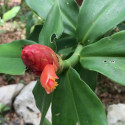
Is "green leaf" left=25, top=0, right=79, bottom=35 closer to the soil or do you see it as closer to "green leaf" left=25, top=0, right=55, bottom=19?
"green leaf" left=25, top=0, right=55, bottom=19

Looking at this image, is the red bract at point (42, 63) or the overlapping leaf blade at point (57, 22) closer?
the red bract at point (42, 63)

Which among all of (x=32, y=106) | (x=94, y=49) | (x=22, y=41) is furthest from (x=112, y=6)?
(x=32, y=106)

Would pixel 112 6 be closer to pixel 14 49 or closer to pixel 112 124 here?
pixel 14 49

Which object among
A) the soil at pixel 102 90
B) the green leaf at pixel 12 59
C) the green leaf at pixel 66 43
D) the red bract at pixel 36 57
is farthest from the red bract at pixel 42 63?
the soil at pixel 102 90

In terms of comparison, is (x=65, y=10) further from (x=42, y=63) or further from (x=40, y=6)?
(x=42, y=63)

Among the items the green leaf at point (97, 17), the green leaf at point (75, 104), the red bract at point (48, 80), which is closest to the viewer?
the red bract at point (48, 80)

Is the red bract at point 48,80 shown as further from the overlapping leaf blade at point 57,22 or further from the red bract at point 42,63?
the overlapping leaf blade at point 57,22

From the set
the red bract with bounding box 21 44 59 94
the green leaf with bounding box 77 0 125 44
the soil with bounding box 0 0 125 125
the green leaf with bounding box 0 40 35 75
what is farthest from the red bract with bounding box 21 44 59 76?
the soil with bounding box 0 0 125 125
